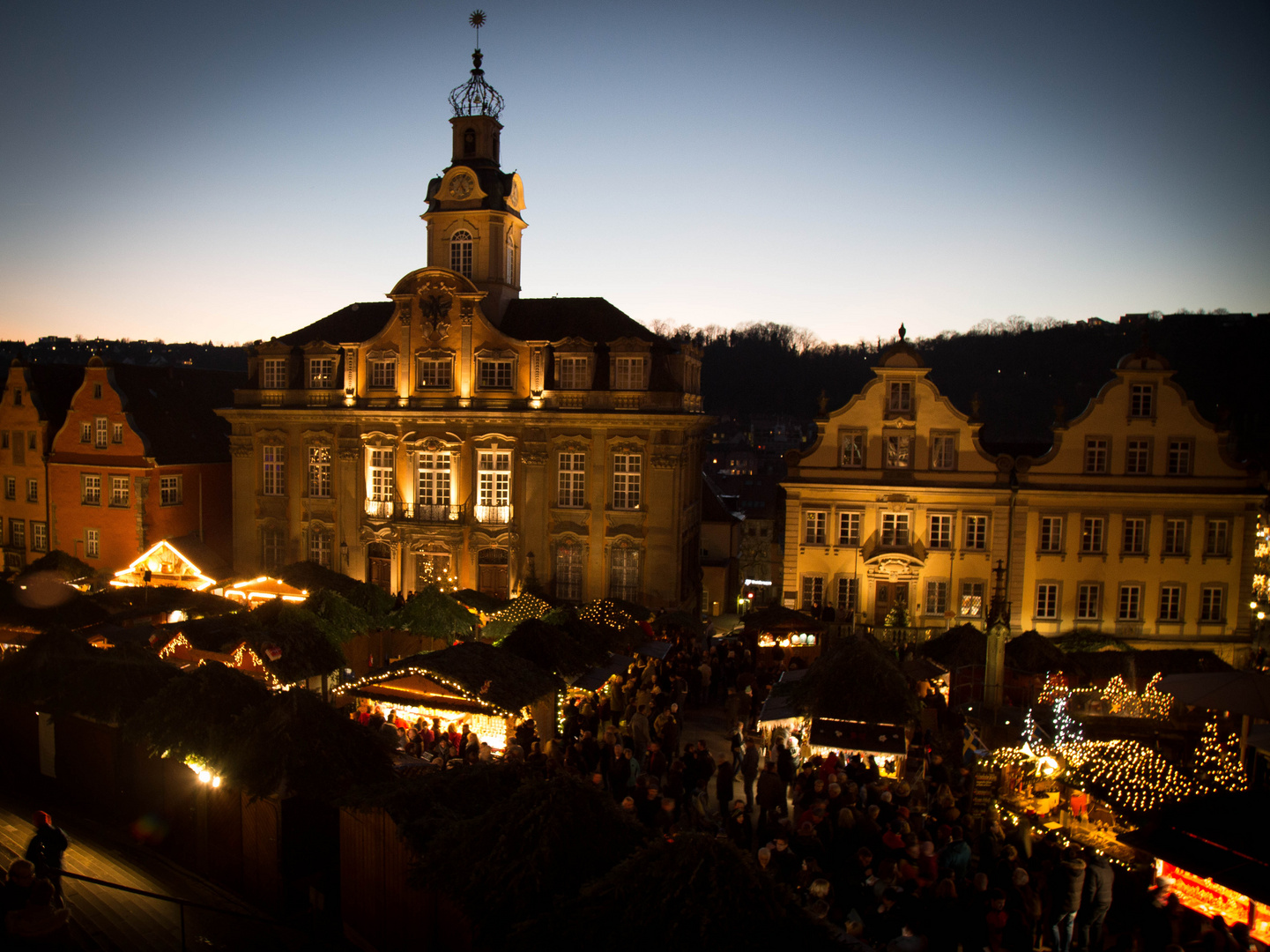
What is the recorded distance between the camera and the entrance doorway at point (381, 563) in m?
34.7

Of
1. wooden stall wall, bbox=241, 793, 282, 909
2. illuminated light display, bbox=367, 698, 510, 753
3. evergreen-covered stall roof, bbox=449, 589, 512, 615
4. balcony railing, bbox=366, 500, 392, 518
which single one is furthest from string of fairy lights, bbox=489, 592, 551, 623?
wooden stall wall, bbox=241, 793, 282, 909

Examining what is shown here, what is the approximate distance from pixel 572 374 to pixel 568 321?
320cm

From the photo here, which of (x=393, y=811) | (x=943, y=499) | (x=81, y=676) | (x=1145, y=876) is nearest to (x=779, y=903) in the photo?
(x=393, y=811)

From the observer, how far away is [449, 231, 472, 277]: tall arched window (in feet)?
119

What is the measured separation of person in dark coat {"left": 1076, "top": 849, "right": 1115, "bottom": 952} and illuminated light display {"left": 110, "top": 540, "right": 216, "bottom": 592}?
100 ft

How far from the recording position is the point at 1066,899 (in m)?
11.4

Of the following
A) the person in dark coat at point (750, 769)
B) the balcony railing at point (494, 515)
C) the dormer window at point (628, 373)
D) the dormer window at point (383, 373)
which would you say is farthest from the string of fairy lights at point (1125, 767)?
the dormer window at point (383, 373)

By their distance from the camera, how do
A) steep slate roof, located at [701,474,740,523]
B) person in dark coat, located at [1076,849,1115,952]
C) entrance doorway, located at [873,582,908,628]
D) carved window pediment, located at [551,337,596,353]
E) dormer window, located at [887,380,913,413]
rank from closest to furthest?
person in dark coat, located at [1076,849,1115,952], dormer window, located at [887,380,913,413], entrance doorway, located at [873,582,908,628], carved window pediment, located at [551,337,596,353], steep slate roof, located at [701,474,740,523]

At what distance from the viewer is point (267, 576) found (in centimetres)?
2969

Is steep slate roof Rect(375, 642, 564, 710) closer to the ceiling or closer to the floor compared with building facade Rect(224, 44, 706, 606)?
closer to the floor

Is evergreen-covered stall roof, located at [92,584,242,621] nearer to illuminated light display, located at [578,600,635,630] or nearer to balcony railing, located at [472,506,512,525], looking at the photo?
balcony railing, located at [472,506,512,525]

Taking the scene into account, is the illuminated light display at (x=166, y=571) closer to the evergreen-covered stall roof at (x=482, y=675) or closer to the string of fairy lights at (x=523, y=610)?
the string of fairy lights at (x=523, y=610)

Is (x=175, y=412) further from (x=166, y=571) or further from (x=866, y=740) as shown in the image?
(x=866, y=740)

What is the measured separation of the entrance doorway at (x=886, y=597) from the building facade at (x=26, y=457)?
34.5 metres
